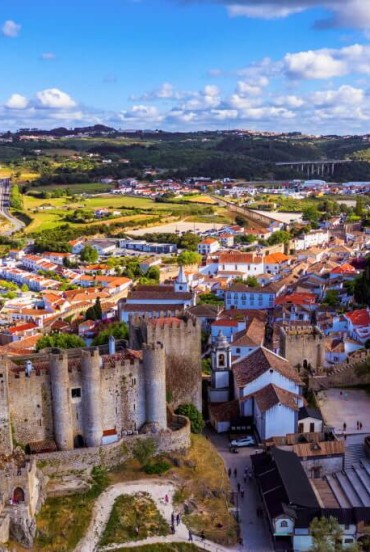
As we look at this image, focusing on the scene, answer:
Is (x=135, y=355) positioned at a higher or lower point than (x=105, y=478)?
higher

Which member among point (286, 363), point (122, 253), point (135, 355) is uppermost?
point (135, 355)

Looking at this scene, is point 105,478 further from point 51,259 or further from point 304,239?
point 304,239

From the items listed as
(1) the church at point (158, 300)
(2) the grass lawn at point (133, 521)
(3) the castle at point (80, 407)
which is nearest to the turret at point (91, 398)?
(3) the castle at point (80, 407)

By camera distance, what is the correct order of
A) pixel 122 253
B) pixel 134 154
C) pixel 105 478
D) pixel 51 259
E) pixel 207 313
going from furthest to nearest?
pixel 134 154
pixel 122 253
pixel 51 259
pixel 207 313
pixel 105 478

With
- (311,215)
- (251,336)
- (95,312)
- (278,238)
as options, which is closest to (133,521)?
(251,336)

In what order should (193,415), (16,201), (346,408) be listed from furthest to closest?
(16,201) < (346,408) < (193,415)

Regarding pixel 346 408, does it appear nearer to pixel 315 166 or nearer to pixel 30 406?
pixel 30 406

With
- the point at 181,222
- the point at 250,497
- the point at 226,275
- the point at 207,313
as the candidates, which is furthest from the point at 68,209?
the point at 250,497
